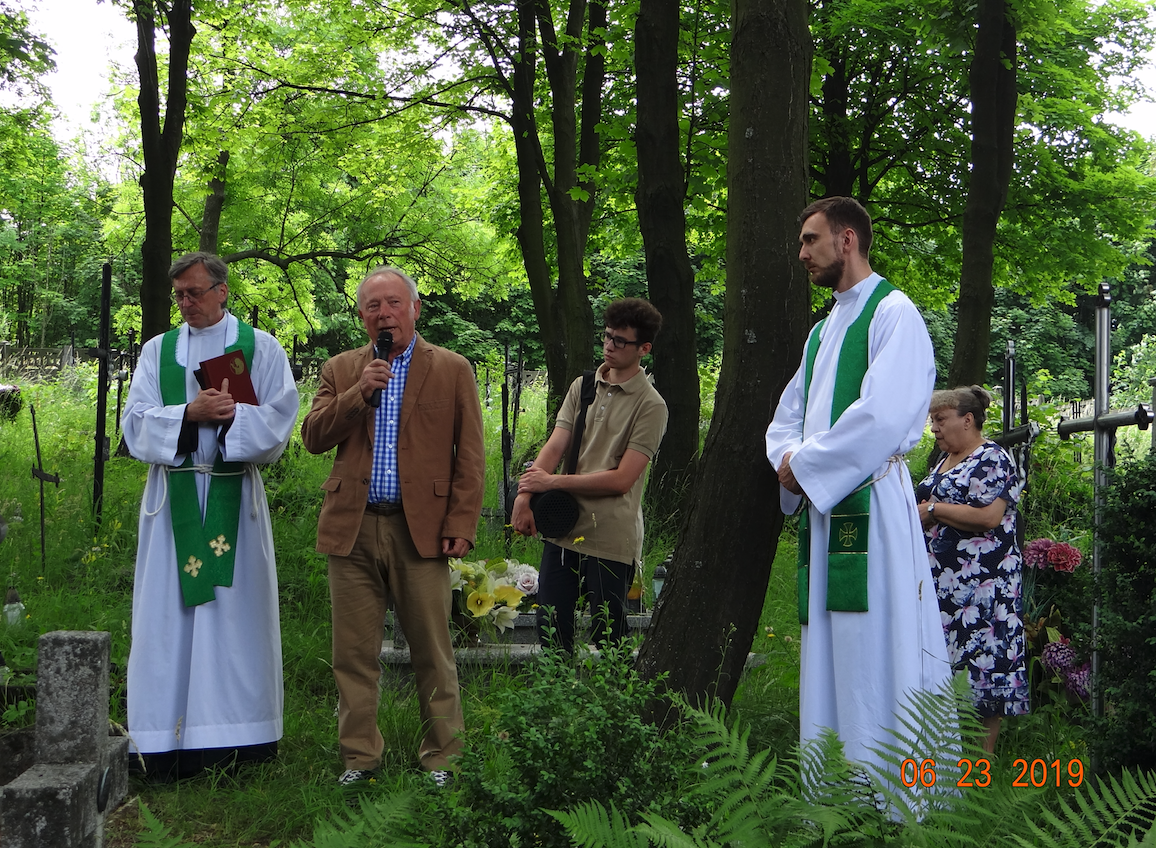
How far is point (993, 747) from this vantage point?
4.69 meters

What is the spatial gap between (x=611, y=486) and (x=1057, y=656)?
8.15 ft

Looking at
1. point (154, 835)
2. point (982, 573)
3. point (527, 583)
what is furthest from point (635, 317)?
point (154, 835)

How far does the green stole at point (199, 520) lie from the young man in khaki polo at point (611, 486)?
4.35ft

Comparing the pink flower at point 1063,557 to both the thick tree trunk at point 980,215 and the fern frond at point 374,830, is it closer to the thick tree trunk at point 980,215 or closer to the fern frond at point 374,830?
the thick tree trunk at point 980,215

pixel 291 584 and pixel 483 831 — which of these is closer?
pixel 483 831

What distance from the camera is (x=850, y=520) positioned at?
373 cm

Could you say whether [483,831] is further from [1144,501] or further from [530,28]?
[530,28]

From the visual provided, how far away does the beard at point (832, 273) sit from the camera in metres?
3.86

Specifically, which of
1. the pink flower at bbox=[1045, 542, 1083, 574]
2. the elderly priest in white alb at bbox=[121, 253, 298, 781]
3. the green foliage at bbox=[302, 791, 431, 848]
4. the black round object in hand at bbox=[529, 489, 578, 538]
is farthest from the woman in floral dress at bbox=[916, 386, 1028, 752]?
the green foliage at bbox=[302, 791, 431, 848]

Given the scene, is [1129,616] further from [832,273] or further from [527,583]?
[527,583]

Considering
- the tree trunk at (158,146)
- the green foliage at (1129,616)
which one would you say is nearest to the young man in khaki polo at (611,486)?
the green foliage at (1129,616)

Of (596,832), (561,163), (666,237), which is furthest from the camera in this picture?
(561,163)

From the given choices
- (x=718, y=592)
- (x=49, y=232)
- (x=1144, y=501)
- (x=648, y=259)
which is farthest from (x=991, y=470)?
(x=49, y=232)

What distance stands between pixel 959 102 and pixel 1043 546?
460 inches
